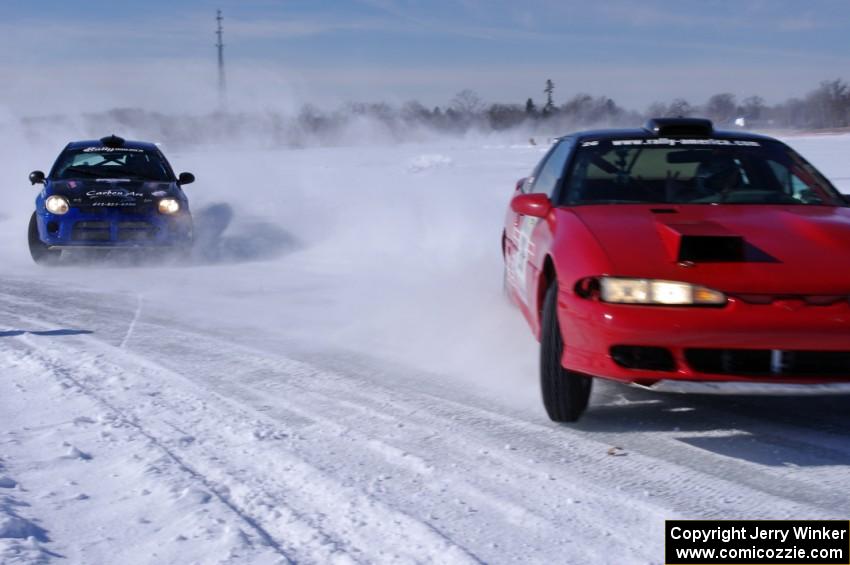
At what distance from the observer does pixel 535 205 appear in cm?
481

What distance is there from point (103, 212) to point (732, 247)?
25.0 feet

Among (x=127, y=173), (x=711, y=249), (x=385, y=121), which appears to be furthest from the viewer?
(x=385, y=121)

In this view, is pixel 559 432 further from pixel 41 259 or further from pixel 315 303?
pixel 41 259

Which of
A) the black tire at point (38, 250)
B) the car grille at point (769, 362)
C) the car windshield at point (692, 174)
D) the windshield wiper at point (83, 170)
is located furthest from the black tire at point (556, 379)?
the windshield wiper at point (83, 170)

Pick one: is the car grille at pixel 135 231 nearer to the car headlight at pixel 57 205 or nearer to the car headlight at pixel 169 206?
the car headlight at pixel 169 206

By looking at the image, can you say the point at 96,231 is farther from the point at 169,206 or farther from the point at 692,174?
the point at 692,174

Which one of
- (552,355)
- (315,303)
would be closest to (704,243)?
(552,355)

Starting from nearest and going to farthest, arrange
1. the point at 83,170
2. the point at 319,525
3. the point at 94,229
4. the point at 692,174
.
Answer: the point at 319,525 < the point at 692,174 < the point at 94,229 < the point at 83,170

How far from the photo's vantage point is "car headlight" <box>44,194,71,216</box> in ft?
32.6

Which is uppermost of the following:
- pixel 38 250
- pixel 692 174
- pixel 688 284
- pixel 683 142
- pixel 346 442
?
pixel 683 142

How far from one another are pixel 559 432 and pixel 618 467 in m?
0.50

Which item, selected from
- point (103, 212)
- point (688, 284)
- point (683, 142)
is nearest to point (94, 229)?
point (103, 212)

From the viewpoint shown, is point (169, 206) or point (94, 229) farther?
point (169, 206)

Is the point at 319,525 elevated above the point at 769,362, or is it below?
below
